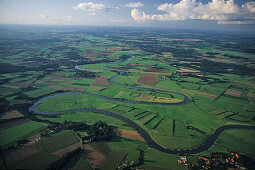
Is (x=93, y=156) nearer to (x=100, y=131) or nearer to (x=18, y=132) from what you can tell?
(x=100, y=131)

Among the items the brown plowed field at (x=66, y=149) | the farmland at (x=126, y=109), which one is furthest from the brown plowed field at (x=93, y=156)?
the brown plowed field at (x=66, y=149)

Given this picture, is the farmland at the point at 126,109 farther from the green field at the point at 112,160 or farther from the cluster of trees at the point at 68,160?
the cluster of trees at the point at 68,160

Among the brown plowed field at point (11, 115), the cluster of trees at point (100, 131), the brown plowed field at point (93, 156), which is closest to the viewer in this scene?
the brown plowed field at point (93, 156)

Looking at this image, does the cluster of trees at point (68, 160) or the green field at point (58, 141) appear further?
the green field at point (58, 141)

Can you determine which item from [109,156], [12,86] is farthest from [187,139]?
[12,86]

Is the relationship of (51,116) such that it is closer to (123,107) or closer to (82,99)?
(82,99)

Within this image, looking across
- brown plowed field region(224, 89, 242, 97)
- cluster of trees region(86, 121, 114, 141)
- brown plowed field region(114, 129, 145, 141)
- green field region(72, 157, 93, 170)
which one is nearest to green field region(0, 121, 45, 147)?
cluster of trees region(86, 121, 114, 141)

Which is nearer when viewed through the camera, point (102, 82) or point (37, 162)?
point (37, 162)

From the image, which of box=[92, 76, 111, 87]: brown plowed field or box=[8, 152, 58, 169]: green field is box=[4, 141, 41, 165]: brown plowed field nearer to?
box=[8, 152, 58, 169]: green field

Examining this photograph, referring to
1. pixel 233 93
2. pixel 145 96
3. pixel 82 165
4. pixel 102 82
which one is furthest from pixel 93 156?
pixel 233 93
